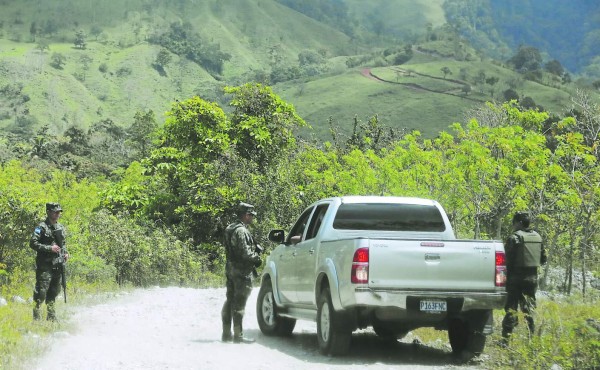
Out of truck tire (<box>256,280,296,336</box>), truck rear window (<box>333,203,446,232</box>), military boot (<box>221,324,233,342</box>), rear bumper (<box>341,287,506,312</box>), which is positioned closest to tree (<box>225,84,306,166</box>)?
truck tire (<box>256,280,296,336</box>)

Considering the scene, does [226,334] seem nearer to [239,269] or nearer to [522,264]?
[239,269]

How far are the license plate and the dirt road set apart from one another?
2.26ft

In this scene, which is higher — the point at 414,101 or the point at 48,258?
the point at 414,101

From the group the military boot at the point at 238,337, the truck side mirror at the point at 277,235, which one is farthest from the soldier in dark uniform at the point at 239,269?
the truck side mirror at the point at 277,235

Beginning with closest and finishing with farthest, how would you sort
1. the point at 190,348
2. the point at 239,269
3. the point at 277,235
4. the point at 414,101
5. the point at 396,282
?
1. the point at 396,282
2. the point at 190,348
3. the point at 239,269
4. the point at 277,235
5. the point at 414,101

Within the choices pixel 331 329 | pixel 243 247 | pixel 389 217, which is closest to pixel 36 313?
pixel 243 247

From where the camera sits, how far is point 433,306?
962 centimetres

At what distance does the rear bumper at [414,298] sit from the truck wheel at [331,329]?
0.31m

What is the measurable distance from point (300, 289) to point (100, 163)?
74.3 meters

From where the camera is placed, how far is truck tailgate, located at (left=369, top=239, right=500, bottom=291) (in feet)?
31.2

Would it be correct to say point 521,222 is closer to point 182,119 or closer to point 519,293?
point 519,293

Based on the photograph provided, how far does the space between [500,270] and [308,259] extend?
266cm

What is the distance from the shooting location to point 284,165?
33.4 m

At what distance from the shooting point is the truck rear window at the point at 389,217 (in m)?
11.2
